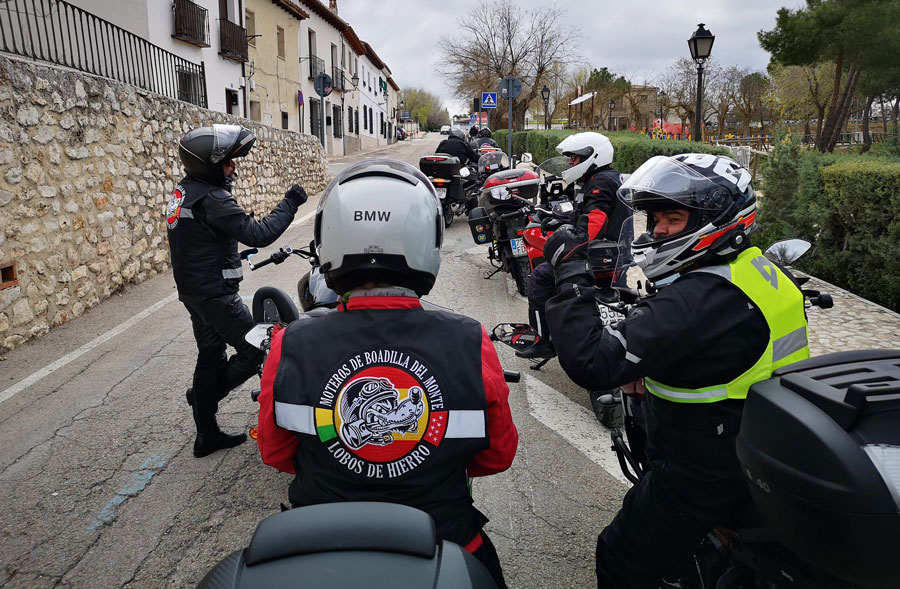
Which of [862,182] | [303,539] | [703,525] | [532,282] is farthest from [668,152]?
[303,539]

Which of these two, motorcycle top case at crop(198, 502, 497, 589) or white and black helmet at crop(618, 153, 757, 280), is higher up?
white and black helmet at crop(618, 153, 757, 280)

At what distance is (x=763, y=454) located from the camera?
154 cm

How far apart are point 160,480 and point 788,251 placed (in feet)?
10.8

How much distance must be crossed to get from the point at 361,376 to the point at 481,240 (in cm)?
604

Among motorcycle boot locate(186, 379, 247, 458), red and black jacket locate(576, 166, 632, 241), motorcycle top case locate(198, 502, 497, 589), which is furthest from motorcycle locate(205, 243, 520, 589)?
red and black jacket locate(576, 166, 632, 241)

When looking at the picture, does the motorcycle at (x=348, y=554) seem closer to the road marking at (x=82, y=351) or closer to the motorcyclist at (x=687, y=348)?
the motorcyclist at (x=687, y=348)

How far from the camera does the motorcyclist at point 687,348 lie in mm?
1955

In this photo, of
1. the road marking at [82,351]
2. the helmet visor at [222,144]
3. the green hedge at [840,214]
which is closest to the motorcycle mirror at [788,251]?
the helmet visor at [222,144]

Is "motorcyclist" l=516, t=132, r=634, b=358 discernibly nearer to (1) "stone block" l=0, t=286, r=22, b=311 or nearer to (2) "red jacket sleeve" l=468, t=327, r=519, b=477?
(2) "red jacket sleeve" l=468, t=327, r=519, b=477

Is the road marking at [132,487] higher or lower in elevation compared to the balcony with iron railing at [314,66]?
lower

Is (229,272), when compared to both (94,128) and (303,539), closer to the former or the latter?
(303,539)

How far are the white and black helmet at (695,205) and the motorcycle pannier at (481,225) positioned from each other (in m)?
4.81

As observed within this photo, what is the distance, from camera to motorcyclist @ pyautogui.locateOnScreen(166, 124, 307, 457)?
12.2 feet

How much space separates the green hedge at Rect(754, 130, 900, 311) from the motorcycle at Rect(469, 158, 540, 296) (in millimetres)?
3169
